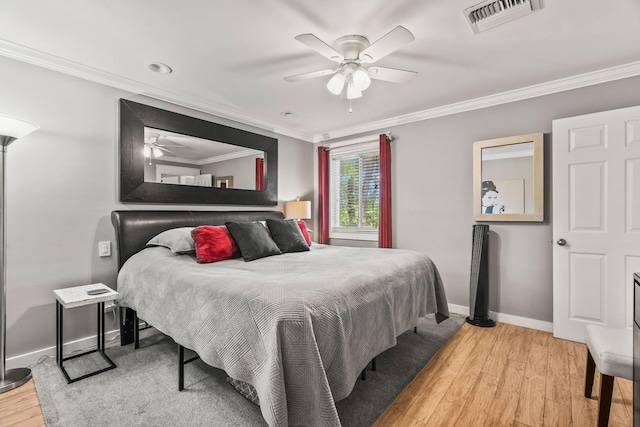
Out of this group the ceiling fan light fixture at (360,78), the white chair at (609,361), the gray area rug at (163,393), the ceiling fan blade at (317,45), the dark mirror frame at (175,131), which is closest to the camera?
the white chair at (609,361)

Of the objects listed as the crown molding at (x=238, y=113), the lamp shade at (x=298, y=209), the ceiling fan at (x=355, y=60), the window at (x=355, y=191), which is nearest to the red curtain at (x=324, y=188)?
the window at (x=355, y=191)

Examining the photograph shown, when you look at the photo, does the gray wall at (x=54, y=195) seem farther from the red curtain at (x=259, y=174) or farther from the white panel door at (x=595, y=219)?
the white panel door at (x=595, y=219)

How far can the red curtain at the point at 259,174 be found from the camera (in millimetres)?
4168

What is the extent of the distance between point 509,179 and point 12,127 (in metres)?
4.28

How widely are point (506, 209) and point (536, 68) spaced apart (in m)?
1.39

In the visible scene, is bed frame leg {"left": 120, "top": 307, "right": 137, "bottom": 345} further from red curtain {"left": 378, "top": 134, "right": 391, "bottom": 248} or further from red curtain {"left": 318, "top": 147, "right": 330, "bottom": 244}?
red curtain {"left": 378, "top": 134, "right": 391, "bottom": 248}

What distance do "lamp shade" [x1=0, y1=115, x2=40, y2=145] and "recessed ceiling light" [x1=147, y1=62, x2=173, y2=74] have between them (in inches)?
40.7

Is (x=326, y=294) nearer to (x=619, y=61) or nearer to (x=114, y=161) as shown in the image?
(x=114, y=161)

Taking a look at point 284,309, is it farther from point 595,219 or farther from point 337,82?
point 595,219

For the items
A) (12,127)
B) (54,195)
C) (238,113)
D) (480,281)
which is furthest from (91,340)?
(480,281)

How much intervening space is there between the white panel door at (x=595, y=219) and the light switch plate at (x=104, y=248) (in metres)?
4.24

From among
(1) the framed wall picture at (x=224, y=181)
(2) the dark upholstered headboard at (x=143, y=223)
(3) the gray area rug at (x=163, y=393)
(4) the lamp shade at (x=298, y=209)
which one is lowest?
(3) the gray area rug at (x=163, y=393)

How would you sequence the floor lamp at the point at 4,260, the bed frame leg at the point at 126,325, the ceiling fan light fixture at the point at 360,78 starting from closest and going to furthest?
the floor lamp at the point at 4,260
the ceiling fan light fixture at the point at 360,78
the bed frame leg at the point at 126,325

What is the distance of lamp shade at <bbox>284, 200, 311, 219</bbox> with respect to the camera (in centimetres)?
440
